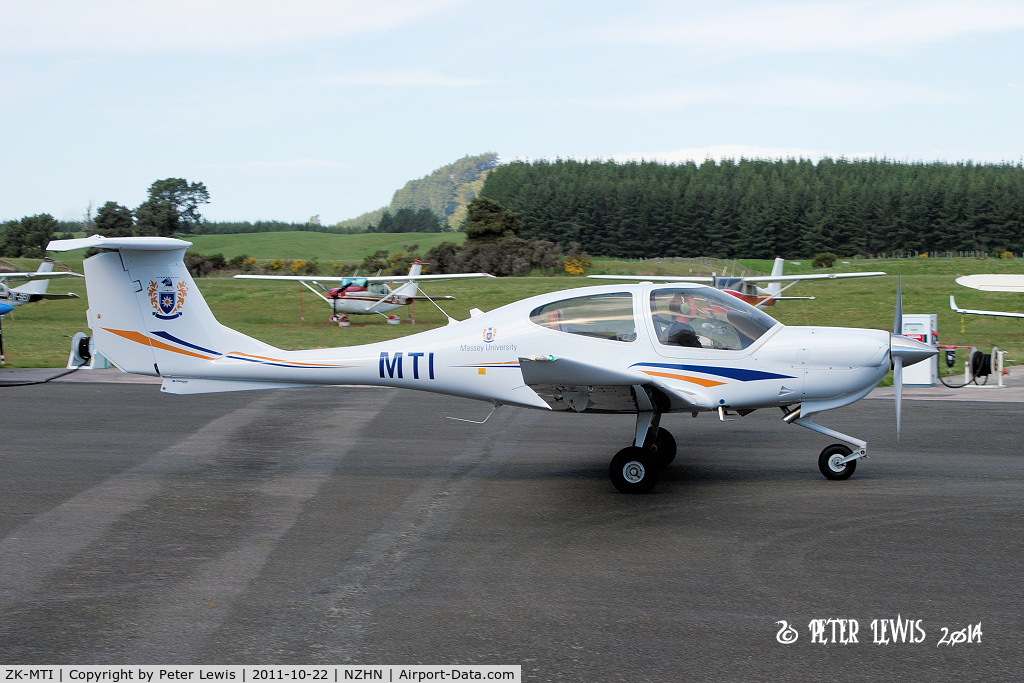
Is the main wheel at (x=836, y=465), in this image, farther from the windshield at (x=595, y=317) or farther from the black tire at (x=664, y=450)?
the windshield at (x=595, y=317)

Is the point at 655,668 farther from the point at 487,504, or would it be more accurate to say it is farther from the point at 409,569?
the point at 487,504

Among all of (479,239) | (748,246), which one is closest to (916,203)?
(748,246)

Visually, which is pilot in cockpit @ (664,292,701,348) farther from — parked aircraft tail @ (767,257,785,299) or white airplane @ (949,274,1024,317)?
parked aircraft tail @ (767,257,785,299)

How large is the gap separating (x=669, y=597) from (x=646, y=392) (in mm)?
2969

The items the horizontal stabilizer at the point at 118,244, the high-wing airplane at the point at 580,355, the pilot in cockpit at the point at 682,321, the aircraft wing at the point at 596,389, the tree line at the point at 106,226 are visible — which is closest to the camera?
the aircraft wing at the point at 596,389

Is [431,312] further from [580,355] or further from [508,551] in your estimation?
[508,551]

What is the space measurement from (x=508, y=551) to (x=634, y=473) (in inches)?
83.7

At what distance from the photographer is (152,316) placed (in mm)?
9289

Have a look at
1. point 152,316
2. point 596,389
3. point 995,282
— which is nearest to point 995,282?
point 995,282

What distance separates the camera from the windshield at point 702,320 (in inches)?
334

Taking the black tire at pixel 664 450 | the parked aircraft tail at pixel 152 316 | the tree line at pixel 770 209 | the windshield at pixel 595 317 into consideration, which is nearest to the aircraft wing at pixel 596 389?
the windshield at pixel 595 317

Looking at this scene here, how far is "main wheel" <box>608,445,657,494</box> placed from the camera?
27.2 ft

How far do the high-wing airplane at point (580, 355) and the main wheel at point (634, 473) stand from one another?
12 millimetres

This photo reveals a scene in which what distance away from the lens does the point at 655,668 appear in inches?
181
